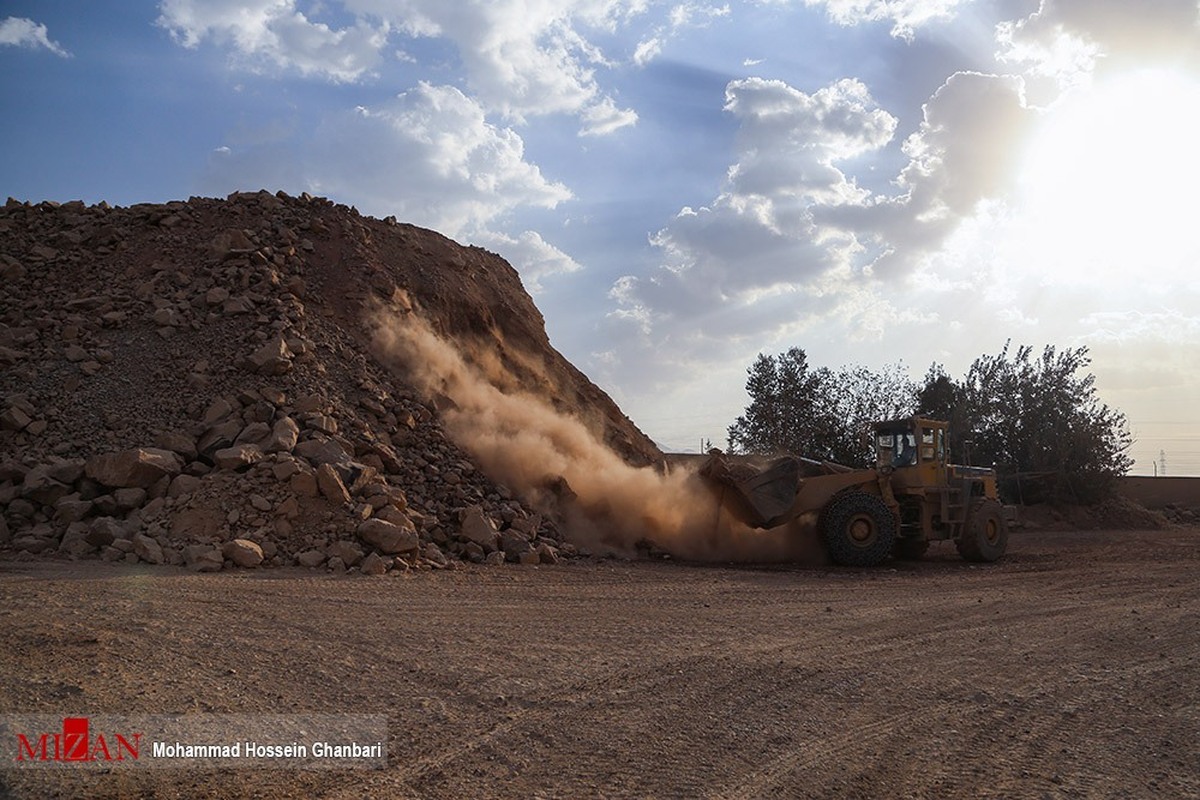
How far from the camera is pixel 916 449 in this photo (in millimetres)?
18188

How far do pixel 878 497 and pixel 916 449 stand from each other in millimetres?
1324

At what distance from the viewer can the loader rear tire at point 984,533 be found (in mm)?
19000

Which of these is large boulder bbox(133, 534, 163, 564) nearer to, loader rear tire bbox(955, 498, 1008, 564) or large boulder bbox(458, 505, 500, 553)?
large boulder bbox(458, 505, 500, 553)

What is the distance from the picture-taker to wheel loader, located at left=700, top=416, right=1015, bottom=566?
17.3 meters

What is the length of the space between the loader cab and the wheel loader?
0.02 m

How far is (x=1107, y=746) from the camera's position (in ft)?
20.8

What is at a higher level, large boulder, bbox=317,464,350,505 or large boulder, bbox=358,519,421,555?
large boulder, bbox=317,464,350,505

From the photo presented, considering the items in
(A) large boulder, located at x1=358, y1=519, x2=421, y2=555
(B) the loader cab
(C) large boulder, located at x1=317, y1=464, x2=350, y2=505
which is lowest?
(A) large boulder, located at x1=358, y1=519, x2=421, y2=555

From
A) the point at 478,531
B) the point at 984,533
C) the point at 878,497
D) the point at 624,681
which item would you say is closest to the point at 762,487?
the point at 878,497

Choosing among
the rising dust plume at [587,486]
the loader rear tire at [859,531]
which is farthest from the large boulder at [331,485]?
the loader rear tire at [859,531]

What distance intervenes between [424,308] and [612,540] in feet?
22.5

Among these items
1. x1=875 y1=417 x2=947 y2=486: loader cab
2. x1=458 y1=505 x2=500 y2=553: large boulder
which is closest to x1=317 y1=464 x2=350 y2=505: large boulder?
x1=458 y1=505 x2=500 y2=553: large boulder

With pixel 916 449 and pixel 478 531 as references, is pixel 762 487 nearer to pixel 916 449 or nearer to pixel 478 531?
pixel 916 449

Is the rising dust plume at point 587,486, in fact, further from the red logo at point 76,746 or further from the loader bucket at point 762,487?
the red logo at point 76,746
